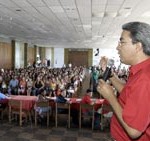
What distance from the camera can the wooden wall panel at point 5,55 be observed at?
19.9 m

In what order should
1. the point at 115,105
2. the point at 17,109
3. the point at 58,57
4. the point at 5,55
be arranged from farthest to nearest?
the point at 58,57
the point at 5,55
the point at 17,109
the point at 115,105

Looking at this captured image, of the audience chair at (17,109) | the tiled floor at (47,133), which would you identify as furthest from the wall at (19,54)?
the tiled floor at (47,133)

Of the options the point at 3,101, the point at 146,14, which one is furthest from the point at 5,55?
the point at 146,14

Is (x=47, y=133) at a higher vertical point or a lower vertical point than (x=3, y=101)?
lower

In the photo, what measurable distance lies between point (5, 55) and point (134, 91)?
20.6 meters

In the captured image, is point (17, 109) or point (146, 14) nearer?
point (17, 109)

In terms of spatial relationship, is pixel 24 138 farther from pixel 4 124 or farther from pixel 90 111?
pixel 90 111

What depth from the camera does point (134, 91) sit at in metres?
1.22

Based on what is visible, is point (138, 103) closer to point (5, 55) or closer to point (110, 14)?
point (110, 14)

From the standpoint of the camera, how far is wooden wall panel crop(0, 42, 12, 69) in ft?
65.4

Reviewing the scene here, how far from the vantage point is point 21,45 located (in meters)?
24.6

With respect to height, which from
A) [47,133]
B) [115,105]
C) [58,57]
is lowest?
[47,133]

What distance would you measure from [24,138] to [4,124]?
1.43 m

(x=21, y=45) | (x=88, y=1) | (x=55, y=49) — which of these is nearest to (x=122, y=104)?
(x=88, y=1)
